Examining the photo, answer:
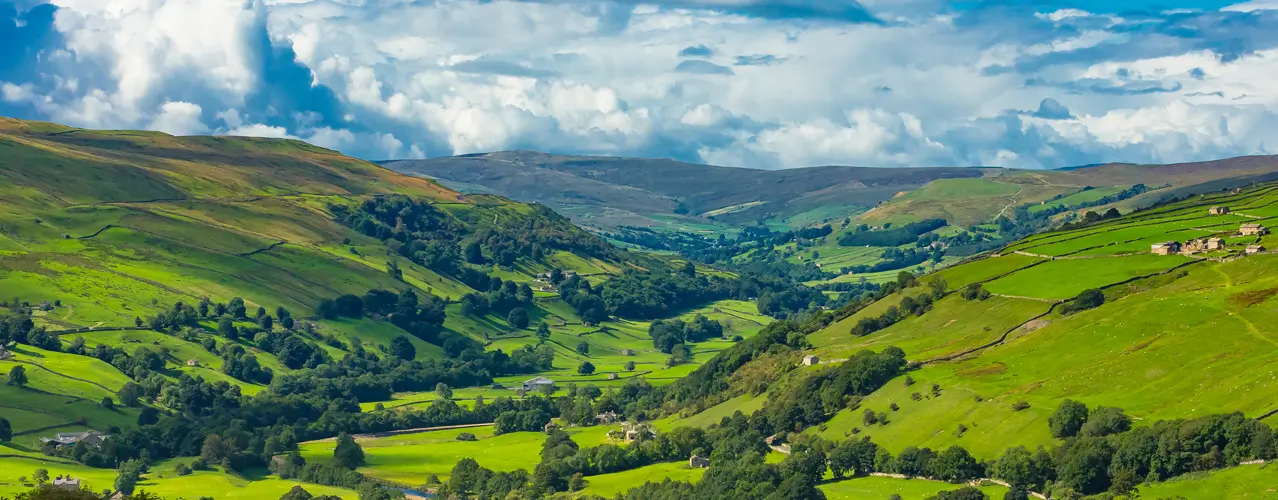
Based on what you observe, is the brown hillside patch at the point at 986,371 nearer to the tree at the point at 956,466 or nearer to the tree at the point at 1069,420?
the tree at the point at 956,466

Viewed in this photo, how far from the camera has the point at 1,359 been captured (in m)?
165

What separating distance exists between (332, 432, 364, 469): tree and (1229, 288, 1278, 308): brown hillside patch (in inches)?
3511

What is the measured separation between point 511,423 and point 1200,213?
4033 inches

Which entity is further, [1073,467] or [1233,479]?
[1073,467]

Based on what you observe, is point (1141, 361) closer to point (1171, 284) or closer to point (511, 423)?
point (1171, 284)

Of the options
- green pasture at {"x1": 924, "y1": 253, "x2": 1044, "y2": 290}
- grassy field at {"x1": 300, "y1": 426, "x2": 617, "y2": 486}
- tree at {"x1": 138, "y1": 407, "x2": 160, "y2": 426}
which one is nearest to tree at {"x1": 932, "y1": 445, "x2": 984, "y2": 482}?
grassy field at {"x1": 300, "y1": 426, "x2": 617, "y2": 486}

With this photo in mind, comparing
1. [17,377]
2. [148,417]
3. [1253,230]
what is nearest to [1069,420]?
[1253,230]

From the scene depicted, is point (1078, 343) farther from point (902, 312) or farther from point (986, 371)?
point (902, 312)

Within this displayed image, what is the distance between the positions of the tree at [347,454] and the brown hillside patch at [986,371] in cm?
6514

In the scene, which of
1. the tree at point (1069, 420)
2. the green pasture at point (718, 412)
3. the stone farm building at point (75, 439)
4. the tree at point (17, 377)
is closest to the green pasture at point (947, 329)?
the green pasture at point (718, 412)

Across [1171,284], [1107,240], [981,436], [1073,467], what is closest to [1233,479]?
[1073,467]

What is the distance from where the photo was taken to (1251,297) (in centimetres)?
12094

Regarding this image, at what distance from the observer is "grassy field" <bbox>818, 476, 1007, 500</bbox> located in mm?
102500

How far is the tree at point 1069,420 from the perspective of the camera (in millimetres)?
103688
